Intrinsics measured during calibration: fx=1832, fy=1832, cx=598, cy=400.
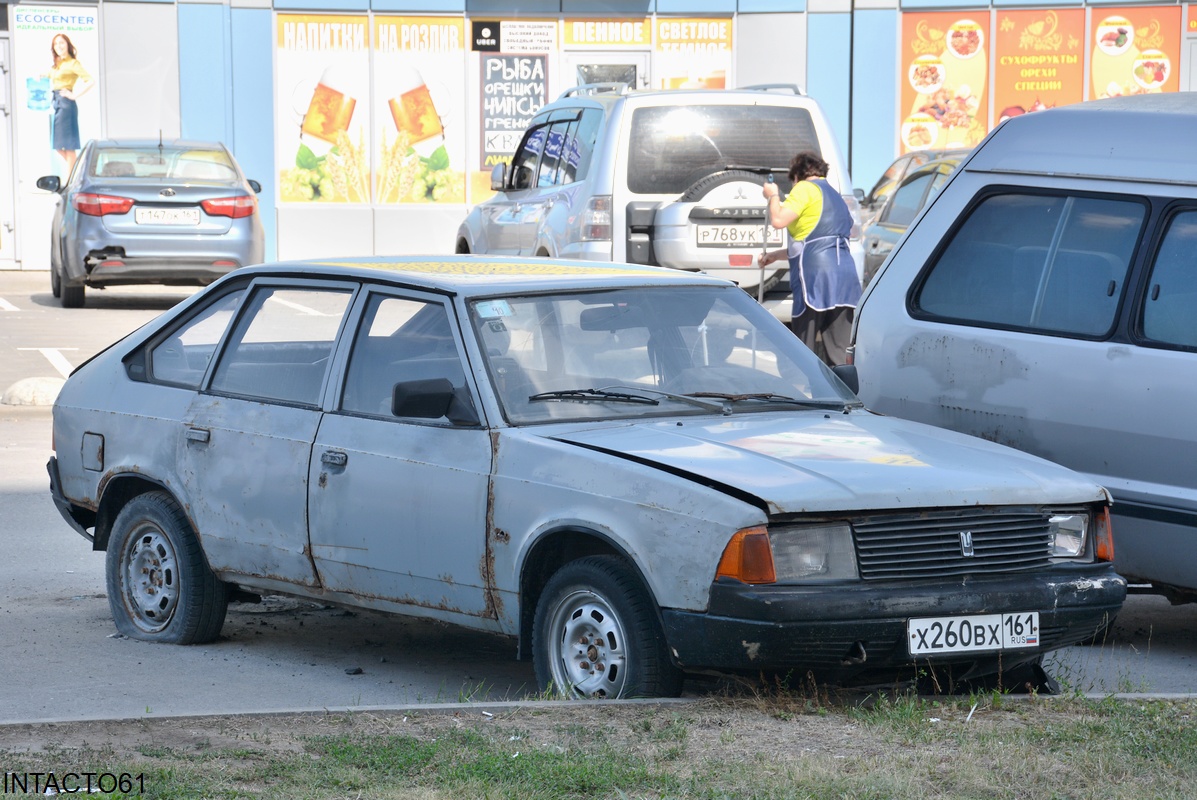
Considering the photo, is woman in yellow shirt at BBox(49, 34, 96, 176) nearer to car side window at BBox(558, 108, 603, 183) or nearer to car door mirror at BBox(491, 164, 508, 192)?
car door mirror at BBox(491, 164, 508, 192)

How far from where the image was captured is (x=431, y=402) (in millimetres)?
5781

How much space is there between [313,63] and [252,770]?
72.5ft

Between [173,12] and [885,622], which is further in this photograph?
[173,12]

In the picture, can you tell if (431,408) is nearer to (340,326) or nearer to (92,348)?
(340,326)

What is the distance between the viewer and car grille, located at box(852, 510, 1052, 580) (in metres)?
5.12

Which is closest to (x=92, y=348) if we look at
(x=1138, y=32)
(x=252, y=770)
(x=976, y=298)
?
(x=976, y=298)

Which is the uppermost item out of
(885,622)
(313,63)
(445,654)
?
(313,63)

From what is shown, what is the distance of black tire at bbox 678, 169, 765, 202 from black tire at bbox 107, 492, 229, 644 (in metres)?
6.17

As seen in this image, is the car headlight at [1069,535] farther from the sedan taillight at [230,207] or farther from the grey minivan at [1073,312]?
the sedan taillight at [230,207]

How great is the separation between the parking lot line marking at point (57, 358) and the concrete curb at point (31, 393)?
2.80 feet

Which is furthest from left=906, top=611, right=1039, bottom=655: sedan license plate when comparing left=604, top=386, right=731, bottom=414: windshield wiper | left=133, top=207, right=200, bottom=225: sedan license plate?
left=133, top=207, right=200, bottom=225: sedan license plate

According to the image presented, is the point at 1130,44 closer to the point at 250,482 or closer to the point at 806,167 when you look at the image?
the point at 806,167

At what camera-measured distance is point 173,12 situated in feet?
82.6

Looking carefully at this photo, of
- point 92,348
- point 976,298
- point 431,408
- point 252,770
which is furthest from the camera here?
point 92,348
